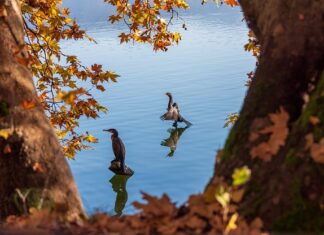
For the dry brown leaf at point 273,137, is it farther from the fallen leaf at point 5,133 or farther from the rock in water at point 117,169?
the rock in water at point 117,169

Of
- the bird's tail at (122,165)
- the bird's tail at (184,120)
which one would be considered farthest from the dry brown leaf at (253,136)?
the bird's tail at (184,120)

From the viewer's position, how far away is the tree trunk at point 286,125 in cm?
280

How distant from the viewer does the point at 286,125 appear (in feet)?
10.4

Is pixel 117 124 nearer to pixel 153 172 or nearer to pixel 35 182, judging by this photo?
pixel 153 172

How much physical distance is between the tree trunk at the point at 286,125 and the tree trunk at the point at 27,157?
1.25m

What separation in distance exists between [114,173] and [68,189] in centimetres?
1707

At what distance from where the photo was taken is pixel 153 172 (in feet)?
71.9

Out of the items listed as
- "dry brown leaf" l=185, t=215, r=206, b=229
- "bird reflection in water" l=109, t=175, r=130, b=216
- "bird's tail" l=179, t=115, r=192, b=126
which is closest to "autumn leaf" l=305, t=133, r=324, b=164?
"dry brown leaf" l=185, t=215, r=206, b=229

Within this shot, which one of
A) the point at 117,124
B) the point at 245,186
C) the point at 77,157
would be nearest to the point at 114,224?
the point at 245,186

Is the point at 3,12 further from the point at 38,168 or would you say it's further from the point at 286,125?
the point at 286,125

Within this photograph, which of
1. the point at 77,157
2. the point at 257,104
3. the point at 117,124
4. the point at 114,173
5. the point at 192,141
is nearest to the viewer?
the point at 257,104

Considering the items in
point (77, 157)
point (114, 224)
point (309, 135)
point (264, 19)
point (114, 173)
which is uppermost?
point (77, 157)

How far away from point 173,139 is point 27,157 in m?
24.9

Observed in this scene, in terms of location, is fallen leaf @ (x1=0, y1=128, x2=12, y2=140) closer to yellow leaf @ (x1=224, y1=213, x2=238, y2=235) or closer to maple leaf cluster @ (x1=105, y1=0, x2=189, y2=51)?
yellow leaf @ (x1=224, y1=213, x2=238, y2=235)
